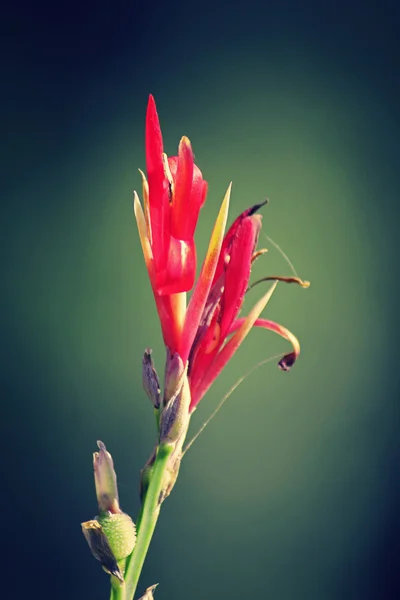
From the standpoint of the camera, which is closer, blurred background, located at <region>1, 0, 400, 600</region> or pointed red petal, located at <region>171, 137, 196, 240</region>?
pointed red petal, located at <region>171, 137, 196, 240</region>

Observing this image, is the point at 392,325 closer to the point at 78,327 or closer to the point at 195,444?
the point at 195,444

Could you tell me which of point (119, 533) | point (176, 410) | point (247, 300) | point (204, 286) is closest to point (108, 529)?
point (119, 533)

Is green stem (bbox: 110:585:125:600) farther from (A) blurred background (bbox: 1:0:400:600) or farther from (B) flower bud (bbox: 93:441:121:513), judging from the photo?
(A) blurred background (bbox: 1:0:400:600)

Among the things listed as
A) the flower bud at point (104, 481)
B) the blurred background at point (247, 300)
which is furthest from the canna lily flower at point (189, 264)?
the blurred background at point (247, 300)

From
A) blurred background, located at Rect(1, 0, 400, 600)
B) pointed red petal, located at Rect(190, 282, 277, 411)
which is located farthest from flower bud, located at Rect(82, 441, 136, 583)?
blurred background, located at Rect(1, 0, 400, 600)

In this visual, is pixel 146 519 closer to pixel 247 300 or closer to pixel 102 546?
pixel 102 546

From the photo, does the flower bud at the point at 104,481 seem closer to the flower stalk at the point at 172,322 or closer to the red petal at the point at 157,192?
the flower stalk at the point at 172,322

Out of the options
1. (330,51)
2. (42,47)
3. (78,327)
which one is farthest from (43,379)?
(330,51)
